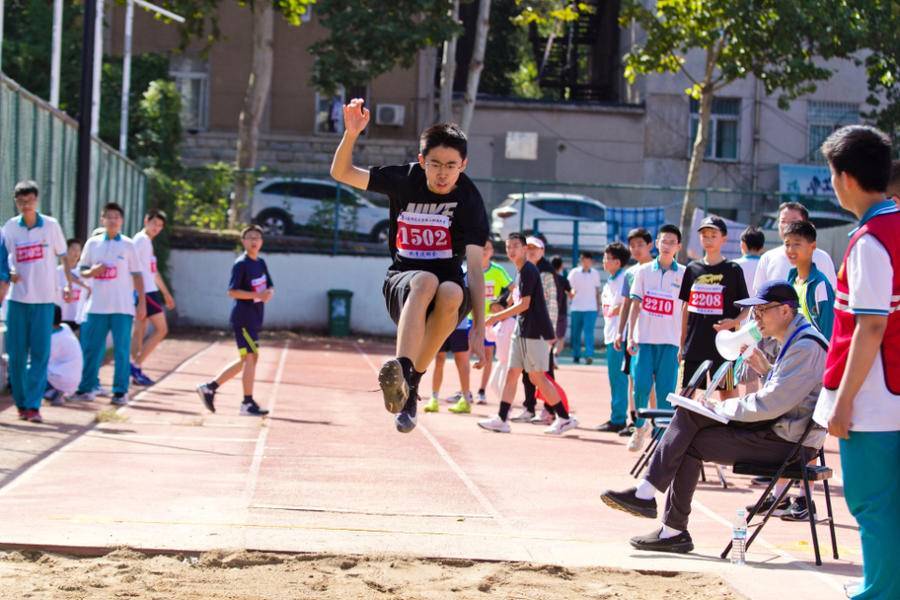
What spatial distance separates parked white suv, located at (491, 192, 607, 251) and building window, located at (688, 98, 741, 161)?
10.2 metres

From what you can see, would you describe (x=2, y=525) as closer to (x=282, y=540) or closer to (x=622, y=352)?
(x=282, y=540)

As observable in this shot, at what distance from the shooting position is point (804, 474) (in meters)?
7.50

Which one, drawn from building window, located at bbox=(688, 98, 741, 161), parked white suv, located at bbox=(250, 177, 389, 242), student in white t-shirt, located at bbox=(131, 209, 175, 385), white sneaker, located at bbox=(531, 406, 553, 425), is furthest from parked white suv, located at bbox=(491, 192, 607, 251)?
white sneaker, located at bbox=(531, 406, 553, 425)

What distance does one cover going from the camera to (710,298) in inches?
422

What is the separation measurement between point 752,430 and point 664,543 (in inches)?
34.2

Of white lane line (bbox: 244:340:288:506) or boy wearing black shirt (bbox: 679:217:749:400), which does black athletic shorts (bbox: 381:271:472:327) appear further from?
boy wearing black shirt (bbox: 679:217:749:400)

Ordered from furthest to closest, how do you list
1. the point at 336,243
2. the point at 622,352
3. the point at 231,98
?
the point at 231,98 < the point at 336,243 < the point at 622,352

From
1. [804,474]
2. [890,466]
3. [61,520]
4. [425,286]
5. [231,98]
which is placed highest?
[231,98]

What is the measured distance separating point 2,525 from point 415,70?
32.7 metres

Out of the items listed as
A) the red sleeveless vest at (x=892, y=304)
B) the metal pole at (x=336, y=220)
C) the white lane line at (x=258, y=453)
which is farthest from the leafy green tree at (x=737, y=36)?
the red sleeveless vest at (x=892, y=304)

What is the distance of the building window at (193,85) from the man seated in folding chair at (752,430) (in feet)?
106

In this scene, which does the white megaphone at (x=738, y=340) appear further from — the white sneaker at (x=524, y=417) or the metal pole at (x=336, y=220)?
the metal pole at (x=336, y=220)

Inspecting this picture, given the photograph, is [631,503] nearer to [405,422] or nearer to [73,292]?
[405,422]

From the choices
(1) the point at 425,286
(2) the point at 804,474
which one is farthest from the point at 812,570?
(1) the point at 425,286
